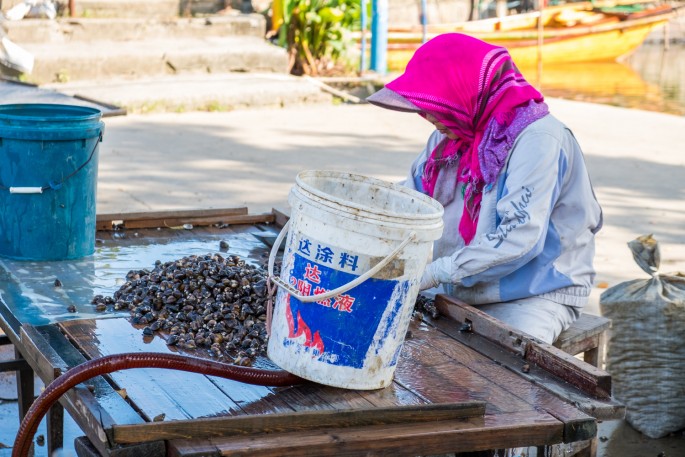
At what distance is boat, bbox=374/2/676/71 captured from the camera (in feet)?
65.3

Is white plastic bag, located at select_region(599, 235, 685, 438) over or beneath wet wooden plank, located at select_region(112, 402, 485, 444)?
beneath

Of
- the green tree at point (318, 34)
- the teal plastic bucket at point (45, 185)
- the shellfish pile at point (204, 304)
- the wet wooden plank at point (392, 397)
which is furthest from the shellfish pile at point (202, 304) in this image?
the green tree at point (318, 34)

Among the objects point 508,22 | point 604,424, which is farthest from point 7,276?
point 508,22

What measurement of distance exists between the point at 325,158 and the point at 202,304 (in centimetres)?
545

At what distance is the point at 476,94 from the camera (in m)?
3.18

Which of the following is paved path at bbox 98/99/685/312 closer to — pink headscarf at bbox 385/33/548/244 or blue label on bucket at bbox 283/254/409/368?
pink headscarf at bbox 385/33/548/244

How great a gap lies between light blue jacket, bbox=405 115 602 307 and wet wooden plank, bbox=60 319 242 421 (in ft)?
3.36

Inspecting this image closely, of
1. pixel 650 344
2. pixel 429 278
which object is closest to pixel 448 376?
pixel 429 278

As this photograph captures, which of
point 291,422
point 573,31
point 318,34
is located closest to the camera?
point 291,422

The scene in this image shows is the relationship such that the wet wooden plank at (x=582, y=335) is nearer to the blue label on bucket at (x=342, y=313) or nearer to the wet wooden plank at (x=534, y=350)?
the wet wooden plank at (x=534, y=350)

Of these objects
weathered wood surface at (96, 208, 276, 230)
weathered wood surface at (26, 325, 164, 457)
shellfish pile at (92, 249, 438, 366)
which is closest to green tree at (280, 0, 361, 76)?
weathered wood surface at (96, 208, 276, 230)

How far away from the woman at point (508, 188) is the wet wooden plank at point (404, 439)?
2.98 feet

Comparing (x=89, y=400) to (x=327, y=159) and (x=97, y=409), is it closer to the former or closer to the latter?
(x=97, y=409)

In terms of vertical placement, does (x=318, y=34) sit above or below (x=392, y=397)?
above
